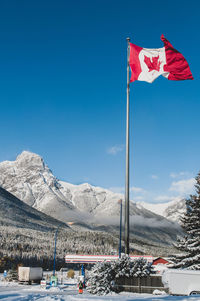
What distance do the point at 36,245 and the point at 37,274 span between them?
147m

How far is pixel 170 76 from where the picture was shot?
2408 centimetres

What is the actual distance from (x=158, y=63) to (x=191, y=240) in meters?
19.5

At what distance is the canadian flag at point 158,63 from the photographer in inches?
947

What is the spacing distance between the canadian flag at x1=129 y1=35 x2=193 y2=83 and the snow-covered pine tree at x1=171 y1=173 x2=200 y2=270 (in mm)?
16439

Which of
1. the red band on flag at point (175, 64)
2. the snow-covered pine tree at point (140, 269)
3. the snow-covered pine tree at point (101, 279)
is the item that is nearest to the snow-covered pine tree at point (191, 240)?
the snow-covered pine tree at point (140, 269)

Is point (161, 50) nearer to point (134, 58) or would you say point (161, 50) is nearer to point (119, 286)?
point (134, 58)

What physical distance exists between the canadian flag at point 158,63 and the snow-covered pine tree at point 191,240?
53.9 feet

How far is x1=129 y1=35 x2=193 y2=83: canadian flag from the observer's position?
2405cm

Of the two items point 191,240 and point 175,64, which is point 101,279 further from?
point 175,64

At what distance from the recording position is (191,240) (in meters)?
34.3

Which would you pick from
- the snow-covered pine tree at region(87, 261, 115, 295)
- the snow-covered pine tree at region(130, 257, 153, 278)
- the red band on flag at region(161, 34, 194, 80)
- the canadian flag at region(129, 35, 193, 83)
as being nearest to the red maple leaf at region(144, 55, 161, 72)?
the canadian flag at region(129, 35, 193, 83)

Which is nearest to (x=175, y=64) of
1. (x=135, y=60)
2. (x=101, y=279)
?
(x=135, y=60)

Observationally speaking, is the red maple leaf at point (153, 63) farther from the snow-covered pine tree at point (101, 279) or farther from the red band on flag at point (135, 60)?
the snow-covered pine tree at point (101, 279)

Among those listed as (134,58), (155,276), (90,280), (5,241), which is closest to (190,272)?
(155,276)
